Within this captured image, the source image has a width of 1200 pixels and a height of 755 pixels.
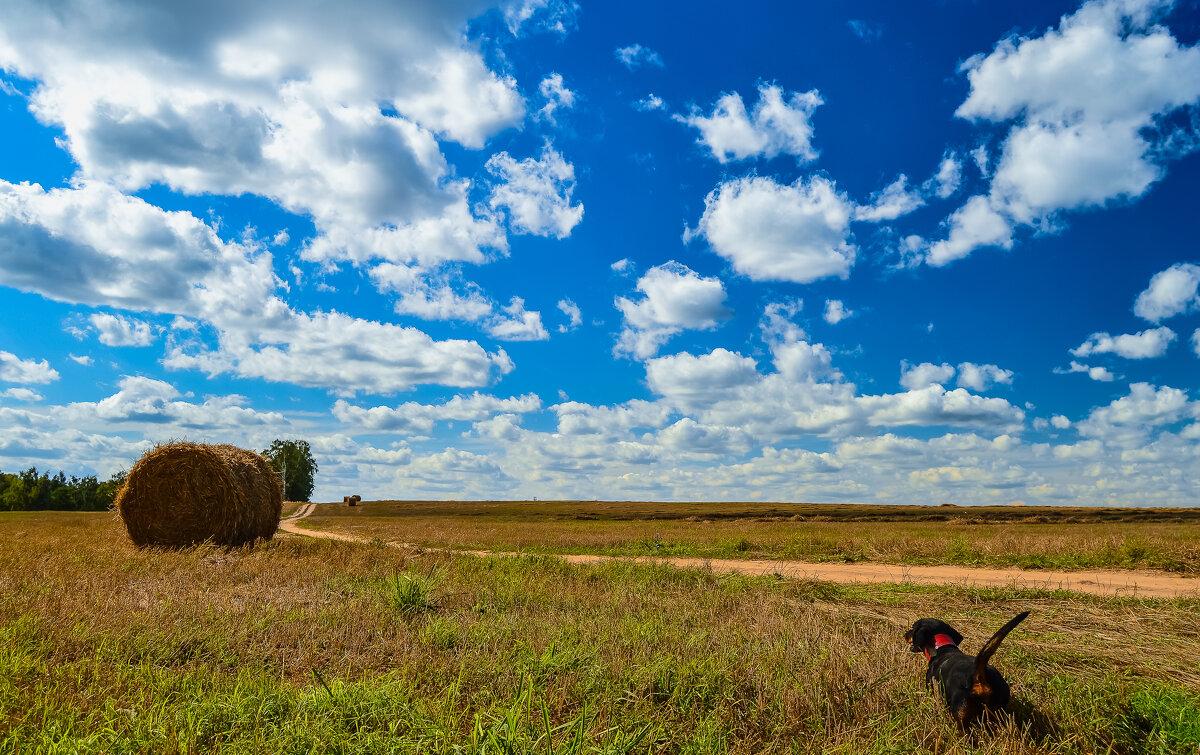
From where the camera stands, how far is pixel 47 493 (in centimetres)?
10500

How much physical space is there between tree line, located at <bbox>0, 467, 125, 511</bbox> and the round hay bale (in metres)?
101

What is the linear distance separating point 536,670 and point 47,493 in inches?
5376

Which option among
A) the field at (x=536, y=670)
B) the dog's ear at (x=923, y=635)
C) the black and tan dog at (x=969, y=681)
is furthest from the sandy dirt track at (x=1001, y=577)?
the black and tan dog at (x=969, y=681)

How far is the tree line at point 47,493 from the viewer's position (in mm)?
100125

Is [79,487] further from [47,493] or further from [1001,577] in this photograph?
[1001,577]

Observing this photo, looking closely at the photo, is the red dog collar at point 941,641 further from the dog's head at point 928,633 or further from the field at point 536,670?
the field at point 536,670

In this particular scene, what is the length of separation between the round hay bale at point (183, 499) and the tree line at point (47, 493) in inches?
3959

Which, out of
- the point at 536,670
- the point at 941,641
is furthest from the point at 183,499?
the point at 941,641

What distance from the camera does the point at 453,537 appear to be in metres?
28.5

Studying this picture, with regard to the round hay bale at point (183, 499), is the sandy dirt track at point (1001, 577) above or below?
below

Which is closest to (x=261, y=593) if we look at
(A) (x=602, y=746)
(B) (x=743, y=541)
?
(A) (x=602, y=746)

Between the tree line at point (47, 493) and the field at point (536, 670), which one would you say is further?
the tree line at point (47, 493)

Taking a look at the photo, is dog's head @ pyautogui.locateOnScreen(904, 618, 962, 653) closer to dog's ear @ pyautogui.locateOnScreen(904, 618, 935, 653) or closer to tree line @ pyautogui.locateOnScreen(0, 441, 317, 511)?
dog's ear @ pyautogui.locateOnScreen(904, 618, 935, 653)

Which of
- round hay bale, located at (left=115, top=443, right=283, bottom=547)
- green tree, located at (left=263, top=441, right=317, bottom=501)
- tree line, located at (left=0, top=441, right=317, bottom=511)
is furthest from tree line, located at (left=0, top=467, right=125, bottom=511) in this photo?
round hay bale, located at (left=115, top=443, right=283, bottom=547)
